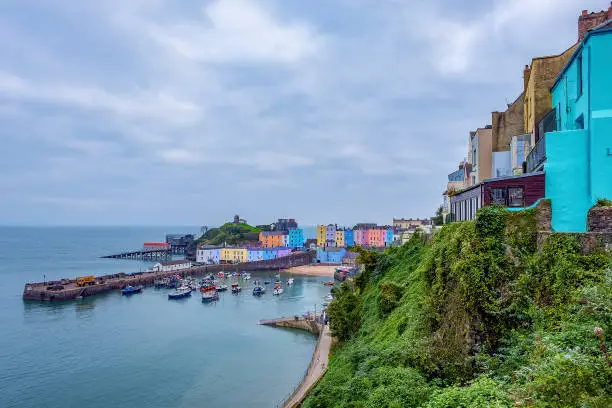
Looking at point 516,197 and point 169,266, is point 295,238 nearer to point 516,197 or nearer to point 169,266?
point 169,266

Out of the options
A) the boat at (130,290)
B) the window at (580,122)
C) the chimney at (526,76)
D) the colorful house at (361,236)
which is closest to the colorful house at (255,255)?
the colorful house at (361,236)

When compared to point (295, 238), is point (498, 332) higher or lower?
higher

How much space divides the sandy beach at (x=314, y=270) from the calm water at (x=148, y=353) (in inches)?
996

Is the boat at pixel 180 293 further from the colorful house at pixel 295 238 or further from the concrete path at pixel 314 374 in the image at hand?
the colorful house at pixel 295 238

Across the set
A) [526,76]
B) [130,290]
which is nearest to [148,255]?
[130,290]

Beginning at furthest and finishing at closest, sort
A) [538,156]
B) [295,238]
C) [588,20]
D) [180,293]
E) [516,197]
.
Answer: [295,238]
[180,293]
[588,20]
[538,156]
[516,197]

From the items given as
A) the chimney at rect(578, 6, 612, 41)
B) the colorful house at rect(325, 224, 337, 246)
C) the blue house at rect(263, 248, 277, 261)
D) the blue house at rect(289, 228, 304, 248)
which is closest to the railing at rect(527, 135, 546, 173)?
the chimney at rect(578, 6, 612, 41)

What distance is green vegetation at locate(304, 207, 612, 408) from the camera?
6430 millimetres

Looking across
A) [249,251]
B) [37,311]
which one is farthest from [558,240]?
[249,251]

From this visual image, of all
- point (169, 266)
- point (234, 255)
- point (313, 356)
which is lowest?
point (313, 356)

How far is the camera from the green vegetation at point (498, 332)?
6.43 metres

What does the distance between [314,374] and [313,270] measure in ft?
199

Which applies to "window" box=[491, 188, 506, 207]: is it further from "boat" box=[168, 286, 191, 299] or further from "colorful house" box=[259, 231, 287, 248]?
"colorful house" box=[259, 231, 287, 248]

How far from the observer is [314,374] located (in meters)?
24.0
